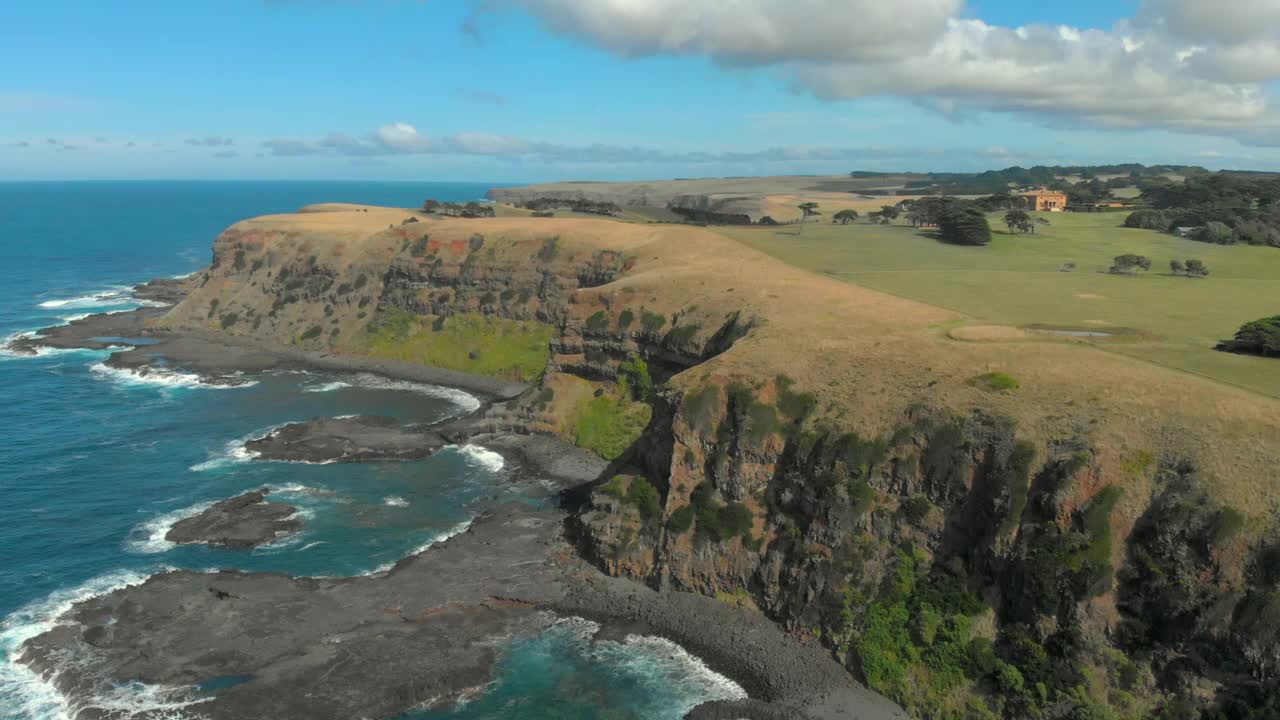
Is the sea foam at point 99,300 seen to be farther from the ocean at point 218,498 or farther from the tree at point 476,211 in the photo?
the tree at point 476,211

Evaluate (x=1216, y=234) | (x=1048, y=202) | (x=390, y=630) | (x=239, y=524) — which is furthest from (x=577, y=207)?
(x=390, y=630)

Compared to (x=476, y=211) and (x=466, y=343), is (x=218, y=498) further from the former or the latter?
(x=476, y=211)

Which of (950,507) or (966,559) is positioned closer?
(966,559)

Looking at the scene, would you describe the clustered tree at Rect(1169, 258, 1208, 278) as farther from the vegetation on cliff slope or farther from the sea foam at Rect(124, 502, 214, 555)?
the sea foam at Rect(124, 502, 214, 555)

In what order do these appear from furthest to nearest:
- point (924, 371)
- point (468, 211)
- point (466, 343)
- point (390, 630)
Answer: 1. point (468, 211)
2. point (466, 343)
3. point (924, 371)
4. point (390, 630)

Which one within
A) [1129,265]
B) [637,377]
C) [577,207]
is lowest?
[637,377]

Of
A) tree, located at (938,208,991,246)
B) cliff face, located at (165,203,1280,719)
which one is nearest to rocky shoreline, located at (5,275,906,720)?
cliff face, located at (165,203,1280,719)
